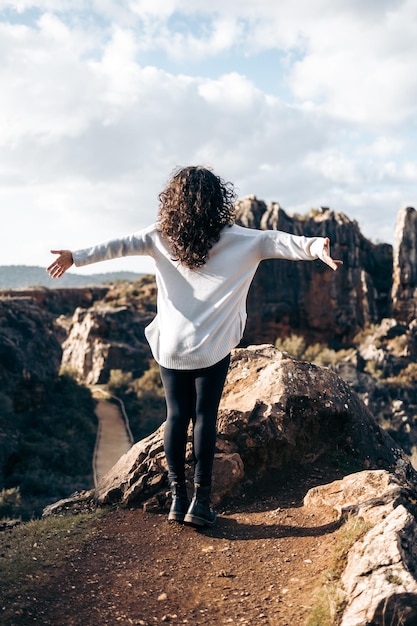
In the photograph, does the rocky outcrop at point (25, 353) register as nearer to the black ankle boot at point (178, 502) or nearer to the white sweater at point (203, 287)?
the black ankle boot at point (178, 502)

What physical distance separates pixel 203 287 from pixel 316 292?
35.1 metres

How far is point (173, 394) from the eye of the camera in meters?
4.04

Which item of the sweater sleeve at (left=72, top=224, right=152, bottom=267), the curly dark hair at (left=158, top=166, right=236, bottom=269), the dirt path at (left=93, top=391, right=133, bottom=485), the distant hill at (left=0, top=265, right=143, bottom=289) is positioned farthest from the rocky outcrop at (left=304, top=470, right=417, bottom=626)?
the distant hill at (left=0, top=265, right=143, bottom=289)

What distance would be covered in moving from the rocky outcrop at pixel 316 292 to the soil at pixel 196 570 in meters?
33.1

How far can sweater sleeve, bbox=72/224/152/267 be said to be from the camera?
13.0 feet

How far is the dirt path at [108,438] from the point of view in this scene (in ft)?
73.0

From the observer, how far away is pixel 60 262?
3.98 meters

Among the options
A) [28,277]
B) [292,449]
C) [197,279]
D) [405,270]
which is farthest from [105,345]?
[28,277]

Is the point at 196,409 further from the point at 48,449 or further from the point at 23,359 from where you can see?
the point at 23,359

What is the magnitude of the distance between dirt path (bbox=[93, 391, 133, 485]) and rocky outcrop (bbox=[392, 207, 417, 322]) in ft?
59.7

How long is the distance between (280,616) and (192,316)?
1.74m

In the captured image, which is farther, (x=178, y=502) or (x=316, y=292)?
(x=316, y=292)

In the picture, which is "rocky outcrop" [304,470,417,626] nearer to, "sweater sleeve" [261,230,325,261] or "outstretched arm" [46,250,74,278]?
"sweater sleeve" [261,230,325,261]

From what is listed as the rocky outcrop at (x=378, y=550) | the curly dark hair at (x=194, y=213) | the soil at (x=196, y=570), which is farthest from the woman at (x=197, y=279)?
the rocky outcrop at (x=378, y=550)
